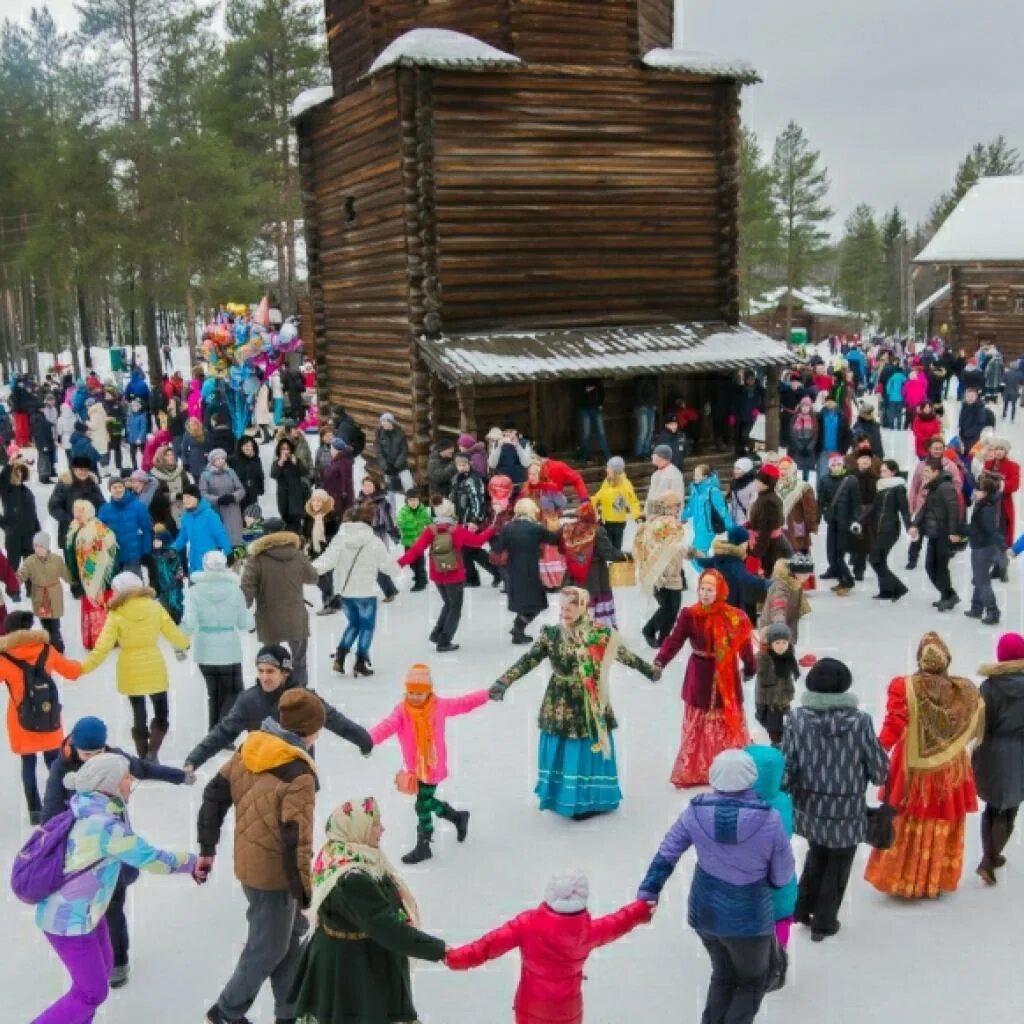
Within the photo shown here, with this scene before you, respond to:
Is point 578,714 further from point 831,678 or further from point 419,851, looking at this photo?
point 831,678

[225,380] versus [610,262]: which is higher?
[610,262]

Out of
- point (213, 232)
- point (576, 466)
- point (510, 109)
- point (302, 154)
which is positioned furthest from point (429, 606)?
point (213, 232)

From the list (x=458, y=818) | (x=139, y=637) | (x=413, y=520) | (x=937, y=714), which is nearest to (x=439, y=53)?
(x=413, y=520)

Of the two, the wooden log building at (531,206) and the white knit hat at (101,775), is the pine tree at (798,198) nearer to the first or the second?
the wooden log building at (531,206)

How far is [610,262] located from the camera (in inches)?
732

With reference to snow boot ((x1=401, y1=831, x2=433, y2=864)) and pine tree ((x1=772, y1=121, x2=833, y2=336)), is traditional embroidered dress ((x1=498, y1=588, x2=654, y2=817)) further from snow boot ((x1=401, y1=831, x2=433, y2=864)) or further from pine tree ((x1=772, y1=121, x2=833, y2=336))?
pine tree ((x1=772, y1=121, x2=833, y2=336))

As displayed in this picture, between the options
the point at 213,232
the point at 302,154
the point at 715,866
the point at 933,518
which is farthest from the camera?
the point at 213,232

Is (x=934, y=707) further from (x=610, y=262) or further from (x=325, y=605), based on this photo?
(x=610, y=262)

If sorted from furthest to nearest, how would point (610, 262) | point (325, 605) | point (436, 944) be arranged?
point (610, 262), point (325, 605), point (436, 944)

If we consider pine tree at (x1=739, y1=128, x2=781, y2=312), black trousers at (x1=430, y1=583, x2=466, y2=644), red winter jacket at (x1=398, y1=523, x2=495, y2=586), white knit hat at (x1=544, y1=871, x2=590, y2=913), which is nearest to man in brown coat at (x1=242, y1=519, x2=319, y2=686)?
red winter jacket at (x1=398, y1=523, x2=495, y2=586)

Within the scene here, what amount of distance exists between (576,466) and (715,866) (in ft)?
45.8

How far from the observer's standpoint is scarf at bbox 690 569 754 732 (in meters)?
7.37

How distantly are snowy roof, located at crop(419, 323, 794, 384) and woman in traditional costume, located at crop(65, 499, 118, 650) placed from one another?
21.8 ft

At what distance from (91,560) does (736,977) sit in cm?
793
